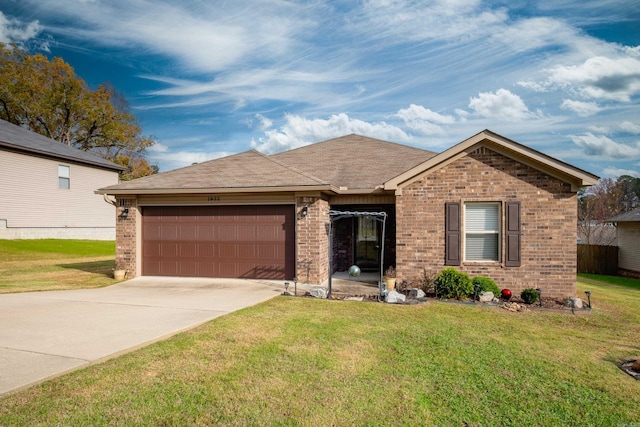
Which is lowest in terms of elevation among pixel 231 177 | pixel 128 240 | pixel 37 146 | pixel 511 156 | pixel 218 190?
pixel 128 240

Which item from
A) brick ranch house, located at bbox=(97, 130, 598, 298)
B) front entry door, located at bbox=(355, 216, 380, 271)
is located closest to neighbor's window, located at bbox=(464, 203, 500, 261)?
brick ranch house, located at bbox=(97, 130, 598, 298)

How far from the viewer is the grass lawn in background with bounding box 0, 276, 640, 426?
3.54 m

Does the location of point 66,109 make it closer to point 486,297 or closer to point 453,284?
point 453,284

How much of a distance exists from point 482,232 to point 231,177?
728cm

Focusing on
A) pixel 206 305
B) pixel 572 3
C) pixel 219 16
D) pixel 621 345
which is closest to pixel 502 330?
pixel 621 345

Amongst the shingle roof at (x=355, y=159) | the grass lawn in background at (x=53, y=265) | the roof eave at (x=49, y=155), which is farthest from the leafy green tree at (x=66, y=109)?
the shingle roof at (x=355, y=159)

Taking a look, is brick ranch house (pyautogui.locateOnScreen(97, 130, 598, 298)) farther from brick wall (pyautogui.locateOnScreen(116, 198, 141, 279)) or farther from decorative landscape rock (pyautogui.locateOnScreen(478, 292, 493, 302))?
decorative landscape rock (pyautogui.locateOnScreen(478, 292, 493, 302))

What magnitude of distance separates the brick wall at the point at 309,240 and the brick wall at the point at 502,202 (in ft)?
7.33

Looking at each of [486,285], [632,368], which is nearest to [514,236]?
[486,285]

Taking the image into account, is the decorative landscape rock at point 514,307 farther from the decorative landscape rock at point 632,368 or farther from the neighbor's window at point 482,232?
the decorative landscape rock at point 632,368

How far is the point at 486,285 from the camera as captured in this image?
916 centimetres

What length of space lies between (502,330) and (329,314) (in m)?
3.08

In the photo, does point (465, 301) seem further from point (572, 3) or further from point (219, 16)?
point (219, 16)

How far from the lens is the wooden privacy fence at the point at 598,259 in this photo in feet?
61.6
